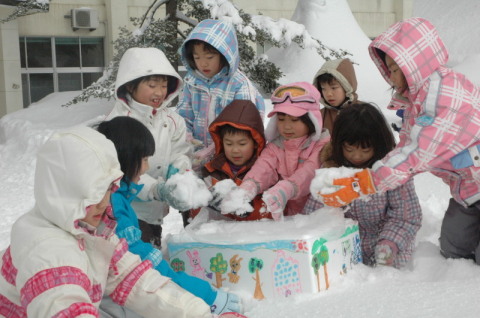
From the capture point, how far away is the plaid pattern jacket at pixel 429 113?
210cm

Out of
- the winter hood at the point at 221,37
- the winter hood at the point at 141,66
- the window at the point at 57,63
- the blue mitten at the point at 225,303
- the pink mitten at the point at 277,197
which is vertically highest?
the winter hood at the point at 221,37

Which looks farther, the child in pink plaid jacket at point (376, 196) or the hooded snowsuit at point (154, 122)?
the hooded snowsuit at point (154, 122)

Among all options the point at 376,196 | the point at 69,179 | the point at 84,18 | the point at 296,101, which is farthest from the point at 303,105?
the point at 84,18

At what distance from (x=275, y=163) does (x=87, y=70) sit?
9.54 meters

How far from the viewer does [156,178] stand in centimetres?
272

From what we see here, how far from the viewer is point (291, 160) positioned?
2.65 m

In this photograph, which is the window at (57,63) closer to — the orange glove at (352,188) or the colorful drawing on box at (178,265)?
the colorful drawing on box at (178,265)

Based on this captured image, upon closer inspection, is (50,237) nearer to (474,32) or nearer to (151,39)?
(151,39)

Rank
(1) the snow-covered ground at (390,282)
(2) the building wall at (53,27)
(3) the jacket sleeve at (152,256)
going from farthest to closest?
(2) the building wall at (53,27) → (3) the jacket sleeve at (152,256) → (1) the snow-covered ground at (390,282)

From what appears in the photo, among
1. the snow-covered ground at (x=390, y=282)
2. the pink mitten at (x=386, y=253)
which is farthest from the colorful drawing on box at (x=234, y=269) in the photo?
the pink mitten at (x=386, y=253)

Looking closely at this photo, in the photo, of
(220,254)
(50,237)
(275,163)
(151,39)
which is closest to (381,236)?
(275,163)

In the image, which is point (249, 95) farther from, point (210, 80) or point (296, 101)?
point (296, 101)

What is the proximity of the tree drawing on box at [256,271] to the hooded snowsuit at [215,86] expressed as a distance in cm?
105

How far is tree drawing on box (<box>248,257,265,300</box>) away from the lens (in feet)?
6.91
